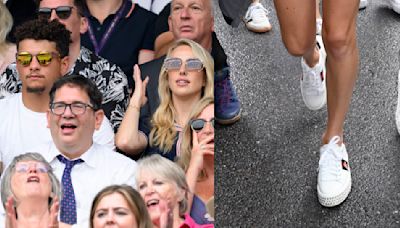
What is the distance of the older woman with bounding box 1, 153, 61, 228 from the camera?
5.23ft

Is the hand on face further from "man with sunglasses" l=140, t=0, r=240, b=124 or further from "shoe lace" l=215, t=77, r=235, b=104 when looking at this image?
"shoe lace" l=215, t=77, r=235, b=104

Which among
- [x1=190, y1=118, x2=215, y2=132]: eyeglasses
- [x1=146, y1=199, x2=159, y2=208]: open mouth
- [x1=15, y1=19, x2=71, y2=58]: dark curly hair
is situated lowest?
[x1=146, y1=199, x2=159, y2=208]: open mouth

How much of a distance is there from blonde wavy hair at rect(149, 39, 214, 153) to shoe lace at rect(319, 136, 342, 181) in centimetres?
94

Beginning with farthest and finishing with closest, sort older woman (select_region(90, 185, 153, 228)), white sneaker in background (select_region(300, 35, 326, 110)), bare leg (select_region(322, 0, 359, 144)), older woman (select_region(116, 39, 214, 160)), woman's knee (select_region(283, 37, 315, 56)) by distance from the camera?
white sneaker in background (select_region(300, 35, 326, 110)), woman's knee (select_region(283, 37, 315, 56)), bare leg (select_region(322, 0, 359, 144)), older woman (select_region(116, 39, 214, 160)), older woman (select_region(90, 185, 153, 228))

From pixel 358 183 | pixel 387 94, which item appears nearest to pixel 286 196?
pixel 358 183

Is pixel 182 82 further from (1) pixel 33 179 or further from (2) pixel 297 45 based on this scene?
(2) pixel 297 45

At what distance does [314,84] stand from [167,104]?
1.14 m

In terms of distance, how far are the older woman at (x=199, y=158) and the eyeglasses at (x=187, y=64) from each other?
0.08 metres

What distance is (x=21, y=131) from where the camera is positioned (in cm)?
166

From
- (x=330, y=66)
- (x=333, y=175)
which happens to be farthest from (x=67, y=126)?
(x=333, y=175)

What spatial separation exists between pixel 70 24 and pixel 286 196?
1111 millimetres

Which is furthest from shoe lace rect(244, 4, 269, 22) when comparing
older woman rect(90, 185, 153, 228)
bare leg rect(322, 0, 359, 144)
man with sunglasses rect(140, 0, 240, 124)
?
older woman rect(90, 185, 153, 228)

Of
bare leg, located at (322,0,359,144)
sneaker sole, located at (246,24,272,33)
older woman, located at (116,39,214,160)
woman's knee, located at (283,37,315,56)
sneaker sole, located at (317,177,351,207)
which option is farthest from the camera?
sneaker sole, located at (246,24,272,33)

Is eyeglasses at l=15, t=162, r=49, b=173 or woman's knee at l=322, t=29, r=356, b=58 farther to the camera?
woman's knee at l=322, t=29, r=356, b=58
